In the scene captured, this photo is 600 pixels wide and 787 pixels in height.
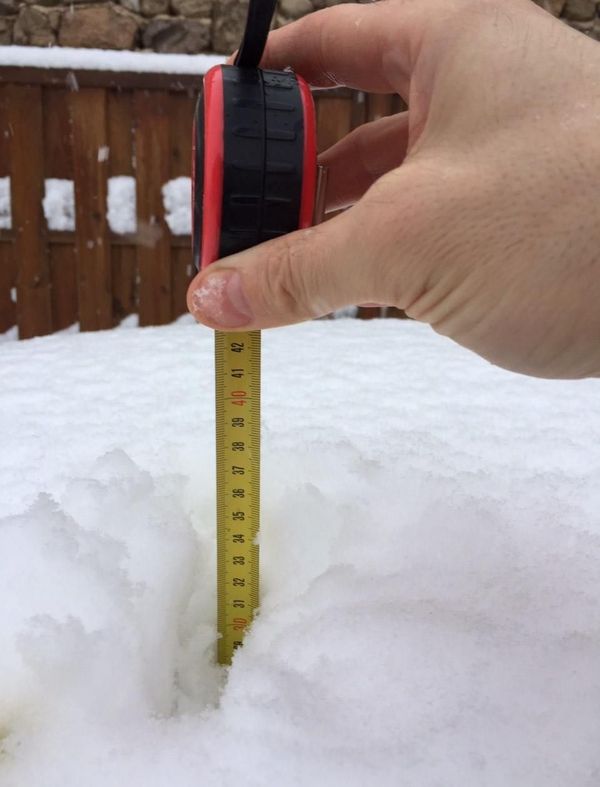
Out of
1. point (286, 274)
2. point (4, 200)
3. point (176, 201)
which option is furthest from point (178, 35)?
point (286, 274)

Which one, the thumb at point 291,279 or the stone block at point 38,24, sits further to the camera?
the stone block at point 38,24

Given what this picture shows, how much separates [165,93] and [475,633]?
3.24 m

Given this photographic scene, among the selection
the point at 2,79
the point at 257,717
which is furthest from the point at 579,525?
the point at 2,79

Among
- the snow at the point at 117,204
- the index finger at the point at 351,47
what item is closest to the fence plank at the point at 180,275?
the snow at the point at 117,204

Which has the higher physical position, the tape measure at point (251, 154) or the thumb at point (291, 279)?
the tape measure at point (251, 154)

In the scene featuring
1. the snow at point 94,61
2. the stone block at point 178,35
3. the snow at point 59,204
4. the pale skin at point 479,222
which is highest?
the stone block at point 178,35

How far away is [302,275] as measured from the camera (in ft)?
2.10

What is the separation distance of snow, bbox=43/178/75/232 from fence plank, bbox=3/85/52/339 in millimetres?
34

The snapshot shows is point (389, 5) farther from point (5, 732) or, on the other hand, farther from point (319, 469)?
point (5, 732)

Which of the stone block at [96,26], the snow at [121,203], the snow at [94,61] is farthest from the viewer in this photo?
the stone block at [96,26]

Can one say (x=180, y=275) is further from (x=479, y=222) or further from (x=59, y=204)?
(x=479, y=222)

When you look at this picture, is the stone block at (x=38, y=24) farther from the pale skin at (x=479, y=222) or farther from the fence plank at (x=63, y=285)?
the pale skin at (x=479, y=222)

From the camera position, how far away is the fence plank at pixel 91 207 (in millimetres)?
3254

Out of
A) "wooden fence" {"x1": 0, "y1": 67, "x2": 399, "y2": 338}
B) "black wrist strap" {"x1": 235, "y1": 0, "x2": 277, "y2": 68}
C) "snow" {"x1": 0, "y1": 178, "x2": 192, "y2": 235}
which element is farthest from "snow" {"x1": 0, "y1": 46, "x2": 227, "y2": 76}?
"black wrist strap" {"x1": 235, "y1": 0, "x2": 277, "y2": 68}
